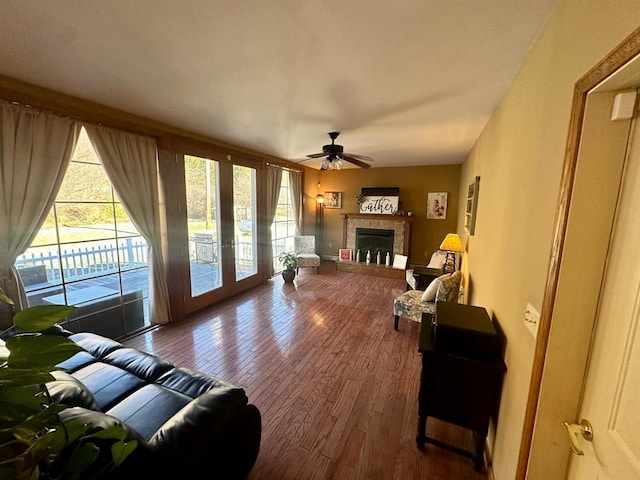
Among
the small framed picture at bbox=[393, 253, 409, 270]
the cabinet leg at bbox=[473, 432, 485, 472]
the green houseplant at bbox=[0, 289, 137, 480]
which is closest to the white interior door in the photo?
the cabinet leg at bbox=[473, 432, 485, 472]

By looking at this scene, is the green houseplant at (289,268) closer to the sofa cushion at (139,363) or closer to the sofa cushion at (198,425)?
the sofa cushion at (139,363)

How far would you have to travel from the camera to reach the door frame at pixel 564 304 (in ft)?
2.90

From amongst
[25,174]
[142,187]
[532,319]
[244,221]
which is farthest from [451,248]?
[25,174]

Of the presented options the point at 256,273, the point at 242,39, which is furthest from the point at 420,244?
the point at 242,39

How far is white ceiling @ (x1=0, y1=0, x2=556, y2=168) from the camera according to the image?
4.21 feet

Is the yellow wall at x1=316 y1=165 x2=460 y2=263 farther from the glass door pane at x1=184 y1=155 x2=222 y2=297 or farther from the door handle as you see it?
the door handle

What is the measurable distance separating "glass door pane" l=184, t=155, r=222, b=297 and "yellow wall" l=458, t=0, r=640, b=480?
137 inches

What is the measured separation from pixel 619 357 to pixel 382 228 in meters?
5.48

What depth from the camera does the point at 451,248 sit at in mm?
3652

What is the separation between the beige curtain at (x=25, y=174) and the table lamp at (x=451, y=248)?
432cm

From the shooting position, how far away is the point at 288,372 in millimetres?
2461

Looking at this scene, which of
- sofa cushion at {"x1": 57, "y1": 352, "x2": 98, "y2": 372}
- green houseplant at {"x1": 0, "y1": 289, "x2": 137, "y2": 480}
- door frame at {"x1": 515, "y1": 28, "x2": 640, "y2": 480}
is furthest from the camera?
sofa cushion at {"x1": 57, "y1": 352, "x2": 98, "y2": 372}

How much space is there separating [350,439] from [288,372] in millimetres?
848

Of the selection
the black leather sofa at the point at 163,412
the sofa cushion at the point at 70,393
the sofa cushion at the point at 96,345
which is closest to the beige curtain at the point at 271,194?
the sofa cushion at the point at 96,345
